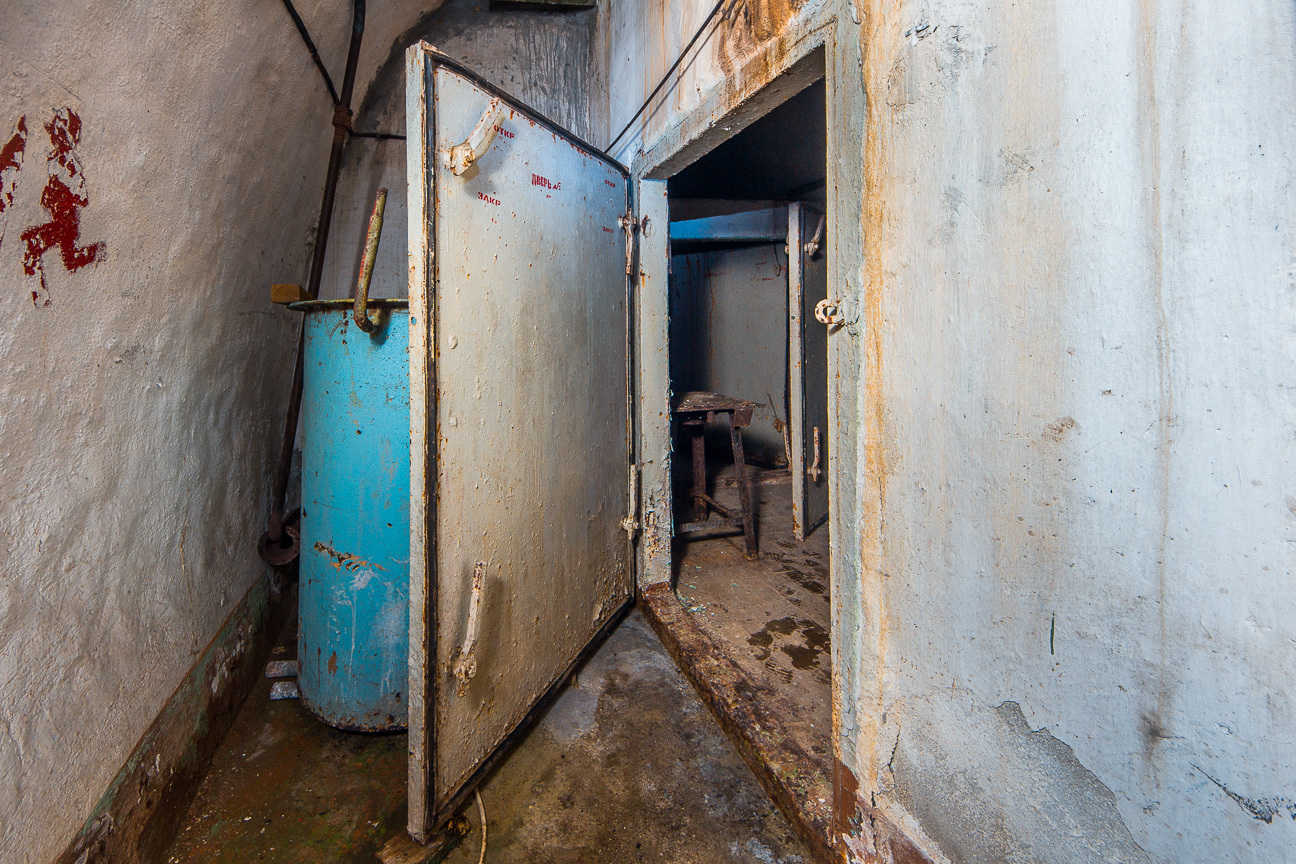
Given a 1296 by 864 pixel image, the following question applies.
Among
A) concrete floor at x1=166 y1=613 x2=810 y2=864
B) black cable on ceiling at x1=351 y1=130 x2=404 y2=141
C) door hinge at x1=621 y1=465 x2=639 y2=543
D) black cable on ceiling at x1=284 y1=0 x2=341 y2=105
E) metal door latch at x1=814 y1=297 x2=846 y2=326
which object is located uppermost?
black cable on ceiling at x1=351 y1=130 x2=404 y2=141

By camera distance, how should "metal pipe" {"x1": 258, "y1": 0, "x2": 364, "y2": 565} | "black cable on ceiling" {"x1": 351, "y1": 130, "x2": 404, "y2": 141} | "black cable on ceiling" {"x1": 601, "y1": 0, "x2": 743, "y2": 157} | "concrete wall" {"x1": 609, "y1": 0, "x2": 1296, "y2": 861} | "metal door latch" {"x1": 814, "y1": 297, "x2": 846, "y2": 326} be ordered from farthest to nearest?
"black cable on ceiling" {"x1": 351, "y1": 130, "x2": 404, "y2": 141}
"metal pipe" {"x1": 258, "y1": 0, "x2": 364, "y2": 565}
"black cable on ceiling" {"x1": 601, "y1": 0, "x2": 743, "y2": 157}
"metal door latch" {"x1": 814, "y1": 297, "x2": 846, "y2": 326}
"concrete wall" {"x1": 609, "y1": 0, "x2": 1296, "y2": 861}

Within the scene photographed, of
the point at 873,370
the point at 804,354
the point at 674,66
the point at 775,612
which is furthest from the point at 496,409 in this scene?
the point at 804,354

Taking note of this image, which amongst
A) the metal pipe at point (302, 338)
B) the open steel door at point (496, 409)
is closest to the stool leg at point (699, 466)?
the open steel door at point (496, 409)

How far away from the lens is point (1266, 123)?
60 centimetres

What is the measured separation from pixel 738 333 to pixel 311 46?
347 centimetres

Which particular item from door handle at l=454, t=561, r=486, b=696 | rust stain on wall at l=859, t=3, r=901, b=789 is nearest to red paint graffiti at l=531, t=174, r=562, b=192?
rust stain on wall at l=859, t=3, r=901, b=789

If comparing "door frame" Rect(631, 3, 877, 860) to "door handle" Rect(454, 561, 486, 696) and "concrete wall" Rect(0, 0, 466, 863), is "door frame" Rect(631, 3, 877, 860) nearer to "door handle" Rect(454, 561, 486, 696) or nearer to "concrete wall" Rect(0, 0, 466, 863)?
"door handle" Rect(454, 561, 486, 696)

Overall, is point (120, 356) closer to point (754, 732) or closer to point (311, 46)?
point (311, 46)

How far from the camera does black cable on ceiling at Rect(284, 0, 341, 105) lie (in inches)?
66.6

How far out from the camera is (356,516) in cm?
160

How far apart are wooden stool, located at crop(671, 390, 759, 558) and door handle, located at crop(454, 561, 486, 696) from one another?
1503mm

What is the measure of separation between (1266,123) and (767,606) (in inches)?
79.8

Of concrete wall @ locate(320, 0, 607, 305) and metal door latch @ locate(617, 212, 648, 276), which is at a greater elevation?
concrete wall @ locate(320, 0, 607, 305)

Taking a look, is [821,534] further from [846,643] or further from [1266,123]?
[1266,123]
